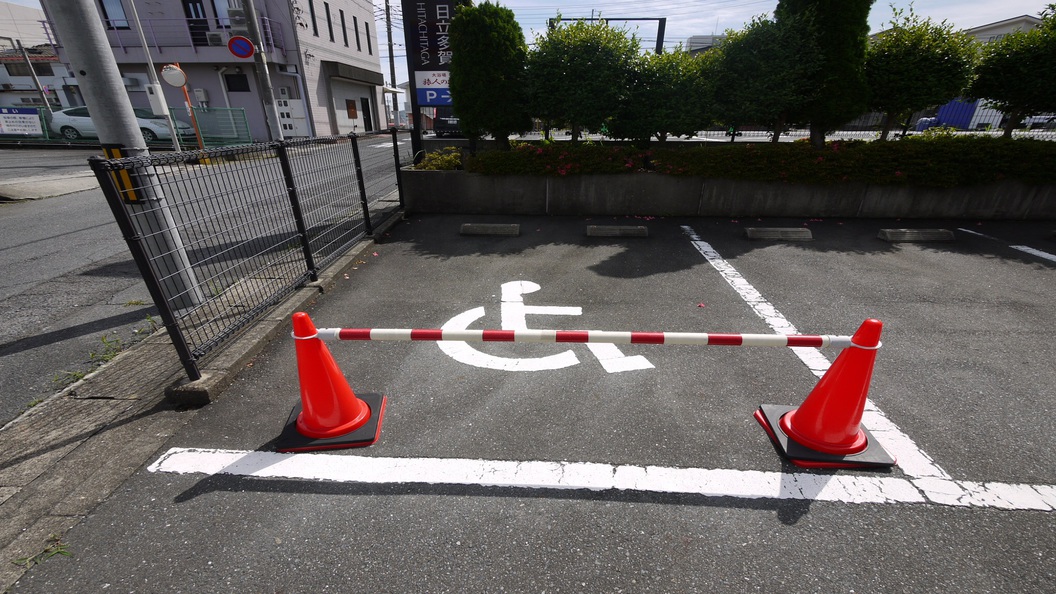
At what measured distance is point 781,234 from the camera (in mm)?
6652

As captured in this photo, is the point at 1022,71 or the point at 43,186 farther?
the point at 43,186

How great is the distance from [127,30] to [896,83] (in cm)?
2981

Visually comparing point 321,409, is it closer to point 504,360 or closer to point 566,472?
point 504,360

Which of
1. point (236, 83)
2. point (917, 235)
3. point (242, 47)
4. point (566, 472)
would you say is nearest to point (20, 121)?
point (236, 83)

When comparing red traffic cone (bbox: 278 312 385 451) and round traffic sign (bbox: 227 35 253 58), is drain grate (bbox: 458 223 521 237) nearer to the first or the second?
red traffic cone (bbox: 278 312 385 451)

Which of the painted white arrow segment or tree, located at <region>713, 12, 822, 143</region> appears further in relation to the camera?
tree, located at <region>713, 12, 822, 143</region>

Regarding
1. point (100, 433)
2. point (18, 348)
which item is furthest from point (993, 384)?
point (18, 348)

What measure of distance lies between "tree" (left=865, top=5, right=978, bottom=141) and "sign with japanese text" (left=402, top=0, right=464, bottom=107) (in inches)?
314

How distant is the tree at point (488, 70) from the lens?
740cm

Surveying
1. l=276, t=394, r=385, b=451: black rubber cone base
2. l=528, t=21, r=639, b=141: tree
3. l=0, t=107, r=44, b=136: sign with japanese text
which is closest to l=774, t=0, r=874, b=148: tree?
l=528, t=21, r=639, b=141: tree

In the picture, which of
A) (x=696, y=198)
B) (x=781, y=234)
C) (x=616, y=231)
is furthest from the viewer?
(x=696, y=198)

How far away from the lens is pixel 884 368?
3363 millimetres

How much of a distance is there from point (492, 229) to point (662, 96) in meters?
4.07

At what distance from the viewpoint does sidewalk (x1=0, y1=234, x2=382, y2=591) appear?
2045mm
